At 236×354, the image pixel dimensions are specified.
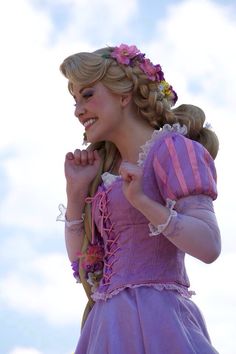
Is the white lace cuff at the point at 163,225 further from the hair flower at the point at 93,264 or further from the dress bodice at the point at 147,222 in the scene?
the hair flower at the point at 93,264

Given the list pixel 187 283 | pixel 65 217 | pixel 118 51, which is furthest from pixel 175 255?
pixel 118 51

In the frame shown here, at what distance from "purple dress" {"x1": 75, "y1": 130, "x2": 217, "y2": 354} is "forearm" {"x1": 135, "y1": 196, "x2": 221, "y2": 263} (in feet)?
0.46

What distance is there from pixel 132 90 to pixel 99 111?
17 centimetres

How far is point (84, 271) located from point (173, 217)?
0.65 metres

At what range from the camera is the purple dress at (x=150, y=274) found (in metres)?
2.91

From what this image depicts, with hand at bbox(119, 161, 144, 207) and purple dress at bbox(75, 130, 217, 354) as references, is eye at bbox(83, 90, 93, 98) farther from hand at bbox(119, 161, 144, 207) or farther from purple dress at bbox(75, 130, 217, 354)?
hand at bbox(119, 161, 144, 207)

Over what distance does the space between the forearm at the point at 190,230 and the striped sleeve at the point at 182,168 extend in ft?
0.38

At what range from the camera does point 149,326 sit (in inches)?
115

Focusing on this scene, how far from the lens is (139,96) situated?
3.41 m

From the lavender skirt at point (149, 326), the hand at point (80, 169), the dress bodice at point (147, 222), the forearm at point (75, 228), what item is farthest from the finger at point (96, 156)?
the lavender skirt at point (149, 326)

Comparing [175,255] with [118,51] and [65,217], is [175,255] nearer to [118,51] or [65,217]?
[65,217]

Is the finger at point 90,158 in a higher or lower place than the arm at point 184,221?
higher

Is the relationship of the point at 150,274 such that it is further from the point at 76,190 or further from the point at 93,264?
the point at 76,190

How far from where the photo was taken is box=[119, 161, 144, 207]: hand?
2.93 m
